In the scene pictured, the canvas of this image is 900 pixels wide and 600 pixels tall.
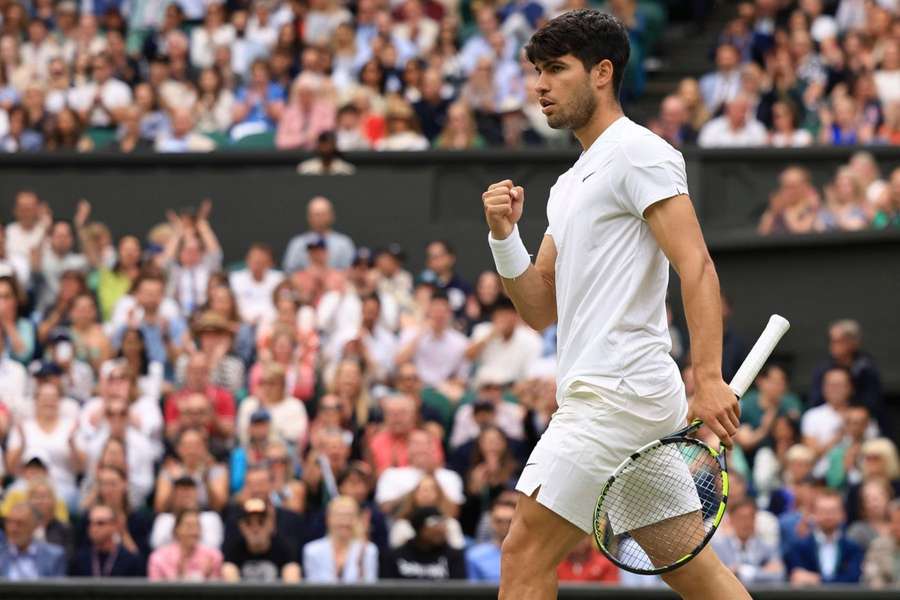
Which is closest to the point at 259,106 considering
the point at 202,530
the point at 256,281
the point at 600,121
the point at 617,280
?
the point at 256,281

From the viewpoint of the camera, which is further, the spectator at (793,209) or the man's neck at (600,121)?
the spectator at (793,209)

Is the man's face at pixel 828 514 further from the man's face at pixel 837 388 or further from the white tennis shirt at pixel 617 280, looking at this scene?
the white tennis shirt at pixel 617 280

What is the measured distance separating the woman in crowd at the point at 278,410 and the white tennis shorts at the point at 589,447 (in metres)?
6.46

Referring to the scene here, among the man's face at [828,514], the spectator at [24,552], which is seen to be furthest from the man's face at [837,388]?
the spectator at [24,552]

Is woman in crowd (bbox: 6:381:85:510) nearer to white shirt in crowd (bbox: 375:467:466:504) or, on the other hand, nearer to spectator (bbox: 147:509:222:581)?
spectator (bbox: 147:509:222:581)

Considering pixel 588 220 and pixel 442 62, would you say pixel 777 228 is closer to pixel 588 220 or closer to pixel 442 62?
pixel 442 62

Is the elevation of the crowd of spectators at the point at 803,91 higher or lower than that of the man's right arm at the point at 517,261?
higher

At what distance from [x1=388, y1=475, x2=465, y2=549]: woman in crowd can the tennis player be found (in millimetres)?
5043

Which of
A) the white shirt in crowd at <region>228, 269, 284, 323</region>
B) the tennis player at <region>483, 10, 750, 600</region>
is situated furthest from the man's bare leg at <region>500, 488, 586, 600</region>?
the white shirt in crowd at <region>228, 269, 284, 323</region>

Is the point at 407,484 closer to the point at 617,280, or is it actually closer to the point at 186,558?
the point at 186,558

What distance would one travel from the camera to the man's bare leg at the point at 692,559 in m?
5.22

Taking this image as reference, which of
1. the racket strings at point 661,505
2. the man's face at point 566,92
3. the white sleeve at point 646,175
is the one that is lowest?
the racket strings at point 661,505

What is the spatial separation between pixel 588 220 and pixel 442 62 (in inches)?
418

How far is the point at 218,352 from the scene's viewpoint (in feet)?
40.8
